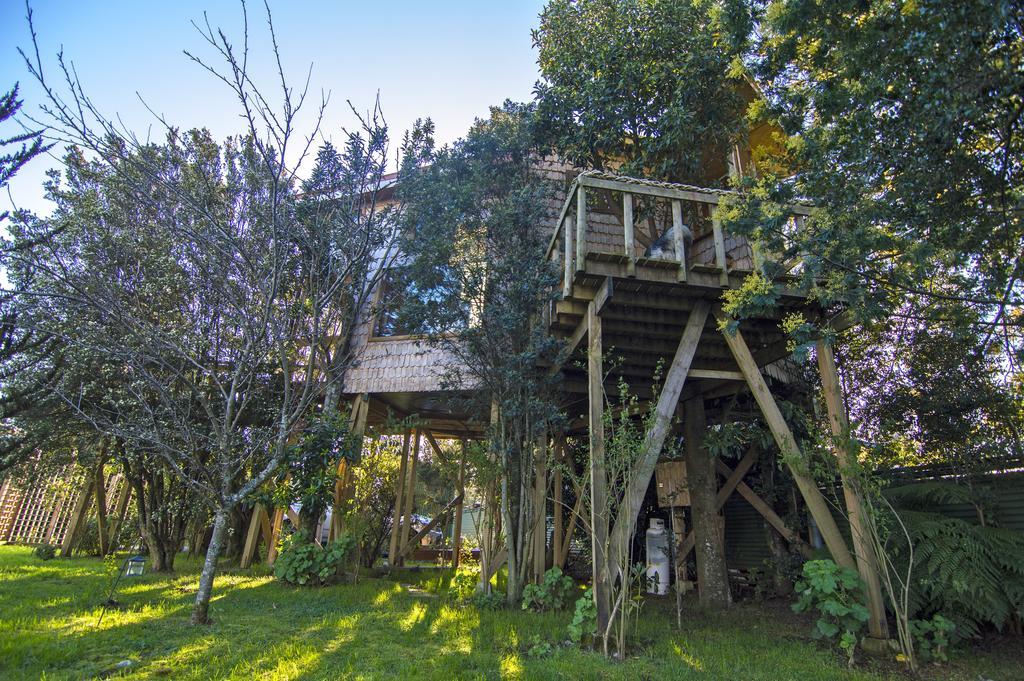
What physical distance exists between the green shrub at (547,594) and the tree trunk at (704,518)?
198 cm

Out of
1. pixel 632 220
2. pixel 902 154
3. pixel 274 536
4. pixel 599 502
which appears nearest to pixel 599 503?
pixel 599 502

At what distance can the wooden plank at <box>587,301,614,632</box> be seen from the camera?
4.64 meters

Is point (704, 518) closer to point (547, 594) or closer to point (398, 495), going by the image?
point (547, 594)

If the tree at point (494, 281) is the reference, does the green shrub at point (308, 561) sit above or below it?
below

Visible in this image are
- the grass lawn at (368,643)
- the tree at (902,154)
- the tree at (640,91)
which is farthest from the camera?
the tree at (640,91)

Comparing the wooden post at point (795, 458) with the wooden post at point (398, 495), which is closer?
the wooden post at point (795, 458)

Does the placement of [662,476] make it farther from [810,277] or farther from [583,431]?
[810,277]

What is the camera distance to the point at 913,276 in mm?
4297

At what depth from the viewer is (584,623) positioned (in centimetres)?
465

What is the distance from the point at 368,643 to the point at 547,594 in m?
2.32

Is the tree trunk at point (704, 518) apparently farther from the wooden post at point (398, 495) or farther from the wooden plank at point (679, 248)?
the wooden post at point (398, 495)

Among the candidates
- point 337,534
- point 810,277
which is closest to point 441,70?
point 810,277

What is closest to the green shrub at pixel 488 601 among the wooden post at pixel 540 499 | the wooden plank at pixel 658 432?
the wooden post at pixel 540 499

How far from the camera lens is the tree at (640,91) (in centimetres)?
738
